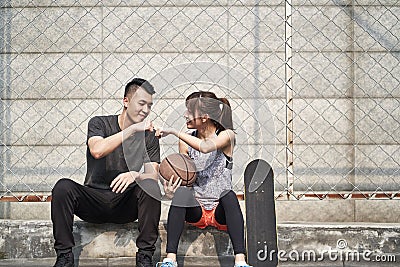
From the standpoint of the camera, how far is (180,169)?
302 cm

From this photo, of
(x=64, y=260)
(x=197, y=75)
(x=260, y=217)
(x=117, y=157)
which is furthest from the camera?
(x=197, y=75)

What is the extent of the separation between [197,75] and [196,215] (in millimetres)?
1258

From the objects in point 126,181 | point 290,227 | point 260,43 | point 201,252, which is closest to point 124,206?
point 126,181

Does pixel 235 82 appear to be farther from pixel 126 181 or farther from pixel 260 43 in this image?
pixel 126 181

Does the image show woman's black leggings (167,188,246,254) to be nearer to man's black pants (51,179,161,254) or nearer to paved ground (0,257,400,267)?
man's black pants (51,179,161,254)

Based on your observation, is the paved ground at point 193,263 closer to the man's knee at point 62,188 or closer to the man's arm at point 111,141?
the man's knee at point 62,188

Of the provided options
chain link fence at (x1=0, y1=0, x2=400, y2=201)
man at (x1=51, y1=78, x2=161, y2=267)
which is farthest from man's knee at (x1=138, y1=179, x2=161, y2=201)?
chain link fence at (x1=0, y1=0, x2=400, y2=201)

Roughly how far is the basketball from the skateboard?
0.30m

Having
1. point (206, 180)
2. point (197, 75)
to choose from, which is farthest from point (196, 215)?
point (197, 75)

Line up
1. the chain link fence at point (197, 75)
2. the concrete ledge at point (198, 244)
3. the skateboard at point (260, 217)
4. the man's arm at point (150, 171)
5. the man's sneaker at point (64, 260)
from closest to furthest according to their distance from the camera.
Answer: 1. the man's sneaker at point (64, 260)
2. the skateboard at point (260, 217)
3. the man's arm at point (150, 171)
4. the concrete ledge at point (198, 244)
5. the chain link fence at point (197, 75)

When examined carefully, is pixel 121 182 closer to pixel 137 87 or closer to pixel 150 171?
pixel 150 171

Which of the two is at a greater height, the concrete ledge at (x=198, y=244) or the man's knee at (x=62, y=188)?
the man's knee at (x=62, y=188)

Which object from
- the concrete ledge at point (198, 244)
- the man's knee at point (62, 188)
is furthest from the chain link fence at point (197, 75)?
the man's knee at point (62, 188)

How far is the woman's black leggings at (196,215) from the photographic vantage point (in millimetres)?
2885
